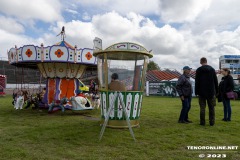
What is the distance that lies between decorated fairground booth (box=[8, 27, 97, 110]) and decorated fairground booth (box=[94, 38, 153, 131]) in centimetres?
305

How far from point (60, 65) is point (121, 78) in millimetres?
4802

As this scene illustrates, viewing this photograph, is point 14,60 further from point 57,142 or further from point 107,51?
point 57,142

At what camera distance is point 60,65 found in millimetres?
10883

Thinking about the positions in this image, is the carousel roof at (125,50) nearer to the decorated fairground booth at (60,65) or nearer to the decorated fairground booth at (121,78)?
the decorated fairground booth at (121,78)

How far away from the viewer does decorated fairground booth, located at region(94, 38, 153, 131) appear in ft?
21.5

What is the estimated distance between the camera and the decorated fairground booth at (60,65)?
9.76 metres

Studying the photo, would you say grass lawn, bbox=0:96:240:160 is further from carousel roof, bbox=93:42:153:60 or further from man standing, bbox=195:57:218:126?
carousel roof, bbox=93:42:153:60

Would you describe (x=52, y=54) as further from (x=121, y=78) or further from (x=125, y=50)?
(x=125, y=50)

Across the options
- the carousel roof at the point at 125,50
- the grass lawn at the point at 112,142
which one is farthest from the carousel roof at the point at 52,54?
the grass lawn at the point at 112,142

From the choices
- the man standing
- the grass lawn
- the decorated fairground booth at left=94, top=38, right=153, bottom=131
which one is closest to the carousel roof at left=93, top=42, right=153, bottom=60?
the decorated fairground booth at left=94, top=38, right=153, bottom=131

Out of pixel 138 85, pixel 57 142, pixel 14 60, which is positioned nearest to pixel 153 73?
pixel 14 60

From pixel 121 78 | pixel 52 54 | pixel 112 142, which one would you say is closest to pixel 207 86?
pixel 121 78

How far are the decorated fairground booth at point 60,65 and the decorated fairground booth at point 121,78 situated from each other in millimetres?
3048

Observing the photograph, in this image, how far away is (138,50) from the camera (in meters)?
6.54
